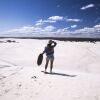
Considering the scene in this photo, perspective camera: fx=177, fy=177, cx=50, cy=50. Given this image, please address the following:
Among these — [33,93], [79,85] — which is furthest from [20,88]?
[79,85]

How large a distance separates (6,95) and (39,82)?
165cm

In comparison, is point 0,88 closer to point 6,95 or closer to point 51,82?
point 6,95

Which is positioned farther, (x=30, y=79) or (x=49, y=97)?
(x=30, y=79)

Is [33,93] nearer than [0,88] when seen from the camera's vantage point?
Yes

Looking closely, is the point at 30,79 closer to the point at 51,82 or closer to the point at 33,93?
the point at 51,82

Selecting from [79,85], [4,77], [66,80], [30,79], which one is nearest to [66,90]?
[79,85]

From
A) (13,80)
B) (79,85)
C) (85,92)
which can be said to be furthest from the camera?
(13,80)

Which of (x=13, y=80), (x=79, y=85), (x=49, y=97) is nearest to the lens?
(x=49, y=97)

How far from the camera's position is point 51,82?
6805 mm

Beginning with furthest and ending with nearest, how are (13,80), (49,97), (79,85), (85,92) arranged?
(13,80)
(79,85)
(85,92)
(49,97)

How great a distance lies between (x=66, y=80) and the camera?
7137mm

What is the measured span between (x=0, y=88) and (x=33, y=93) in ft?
3.99

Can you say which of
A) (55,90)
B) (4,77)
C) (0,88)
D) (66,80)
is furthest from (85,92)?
(4,77)

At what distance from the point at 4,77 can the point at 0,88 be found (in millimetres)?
1393
